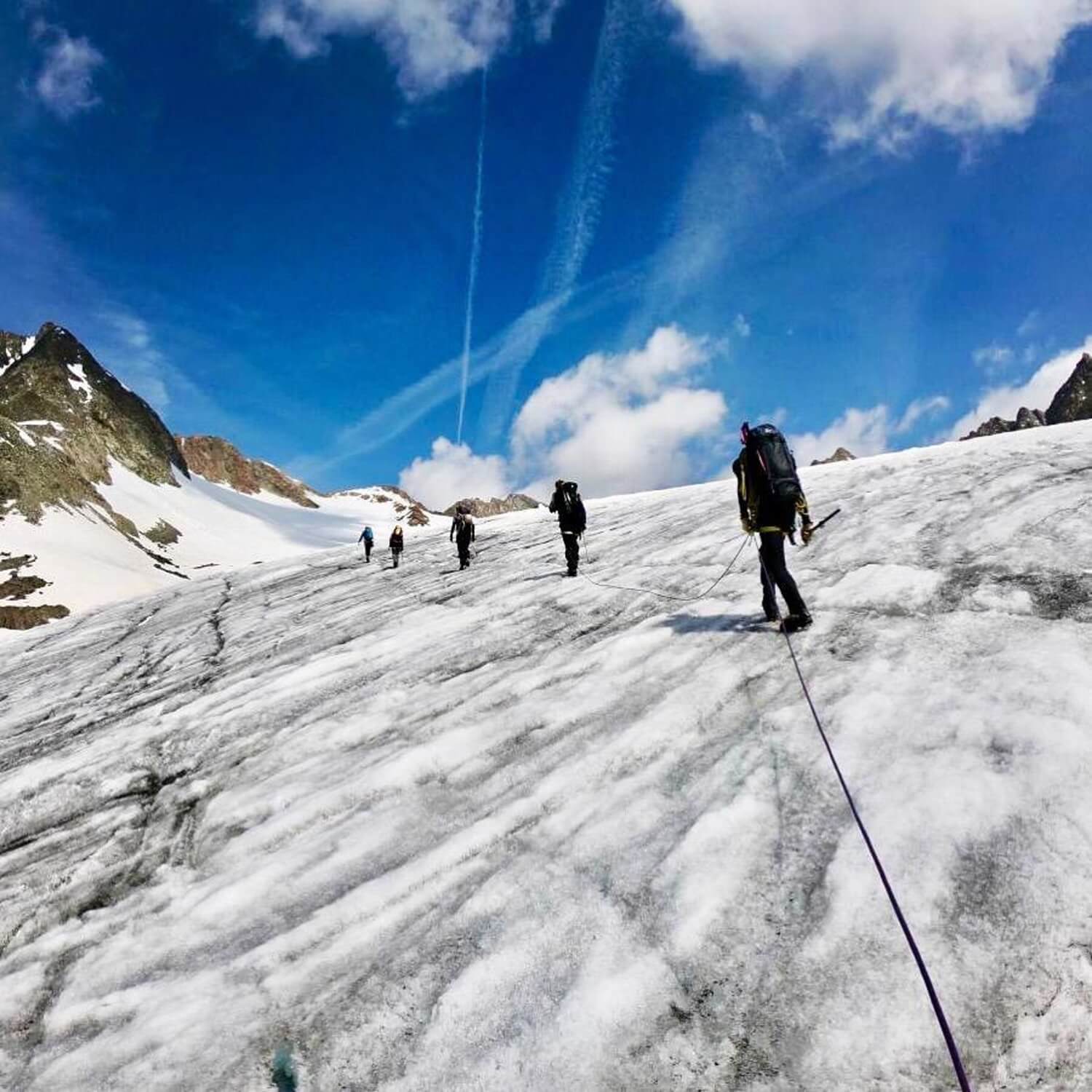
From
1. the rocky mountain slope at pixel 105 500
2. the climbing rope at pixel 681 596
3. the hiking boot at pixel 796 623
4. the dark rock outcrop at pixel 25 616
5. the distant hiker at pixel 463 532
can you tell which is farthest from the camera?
the rocky mountain slope at pixel 105 500

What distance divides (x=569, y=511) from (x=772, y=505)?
6772 mm

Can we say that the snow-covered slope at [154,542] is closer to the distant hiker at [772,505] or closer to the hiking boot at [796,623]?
the distant hiker at [772,505]

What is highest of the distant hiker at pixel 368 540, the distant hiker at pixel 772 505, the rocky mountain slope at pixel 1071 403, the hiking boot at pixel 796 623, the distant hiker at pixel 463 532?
the rocky mountain slope at pixel 1071 403

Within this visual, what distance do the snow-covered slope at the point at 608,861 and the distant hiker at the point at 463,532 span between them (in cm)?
976

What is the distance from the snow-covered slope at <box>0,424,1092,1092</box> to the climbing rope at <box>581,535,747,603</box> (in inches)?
26.4

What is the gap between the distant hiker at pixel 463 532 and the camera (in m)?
18.0

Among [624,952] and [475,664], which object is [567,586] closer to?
[475,664]

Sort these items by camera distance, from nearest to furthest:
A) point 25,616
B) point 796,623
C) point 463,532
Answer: point 796,623 → point 463,532 → point 25,616

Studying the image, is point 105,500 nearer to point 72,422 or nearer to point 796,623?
point 72,422

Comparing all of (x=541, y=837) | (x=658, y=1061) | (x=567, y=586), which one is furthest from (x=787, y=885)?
(x=567, y=586)

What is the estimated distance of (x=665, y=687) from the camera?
5.88m

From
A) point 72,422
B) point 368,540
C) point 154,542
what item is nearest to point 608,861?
point 368,540

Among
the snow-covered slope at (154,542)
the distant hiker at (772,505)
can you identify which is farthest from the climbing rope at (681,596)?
the snow-covered slope at (154,542)

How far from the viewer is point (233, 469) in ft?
443
